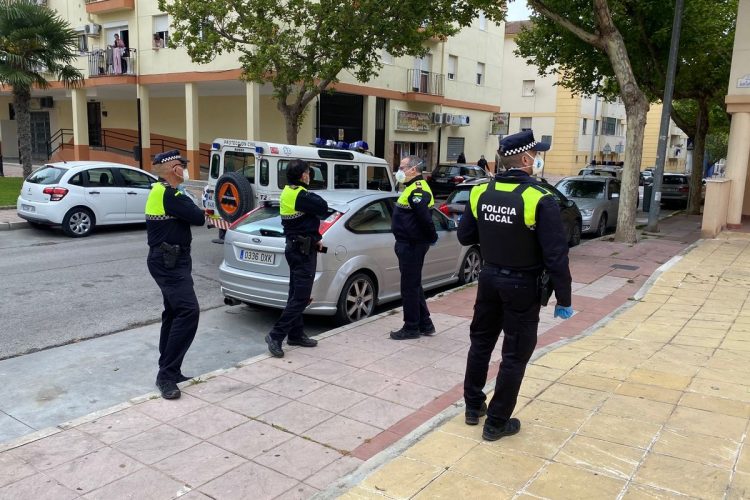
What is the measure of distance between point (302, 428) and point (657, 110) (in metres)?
65.8

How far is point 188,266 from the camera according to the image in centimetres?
495

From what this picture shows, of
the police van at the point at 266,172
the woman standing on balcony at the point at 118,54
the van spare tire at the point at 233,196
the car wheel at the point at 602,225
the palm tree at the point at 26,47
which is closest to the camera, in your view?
the van spare tire at the point at 233,196

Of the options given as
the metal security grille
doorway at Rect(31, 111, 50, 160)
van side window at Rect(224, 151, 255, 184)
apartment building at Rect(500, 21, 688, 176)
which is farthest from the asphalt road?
apartment building at Rect(500, 21, 688, 176)

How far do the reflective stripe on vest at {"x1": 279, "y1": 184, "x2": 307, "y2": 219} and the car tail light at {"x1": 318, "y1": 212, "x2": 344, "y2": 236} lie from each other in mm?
1030

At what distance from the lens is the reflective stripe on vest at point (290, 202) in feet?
19.1

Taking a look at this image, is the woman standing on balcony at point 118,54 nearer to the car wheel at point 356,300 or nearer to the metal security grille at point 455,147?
the metal security grille at point 455,147

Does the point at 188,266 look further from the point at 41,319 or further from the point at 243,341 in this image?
the point at 41,319

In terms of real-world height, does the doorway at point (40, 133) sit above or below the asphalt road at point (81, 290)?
above

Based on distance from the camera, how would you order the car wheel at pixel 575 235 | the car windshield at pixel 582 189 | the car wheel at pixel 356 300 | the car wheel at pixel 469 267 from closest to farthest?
1. the car wheel at pixel 356 300
2. the car wheel at pixel 469 267
3. the car wheel at pixel 575 235
4. the car windshield at pixel 582 189

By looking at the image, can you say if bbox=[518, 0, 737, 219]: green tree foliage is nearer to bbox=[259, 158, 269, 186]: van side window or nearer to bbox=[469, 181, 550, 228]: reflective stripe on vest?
bbox=[259, 158, 269, 186]: van side window

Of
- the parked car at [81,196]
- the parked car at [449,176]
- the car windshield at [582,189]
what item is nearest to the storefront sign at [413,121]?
the parked car at [449,176]

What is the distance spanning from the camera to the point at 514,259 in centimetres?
383

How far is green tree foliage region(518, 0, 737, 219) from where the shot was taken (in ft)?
58.3

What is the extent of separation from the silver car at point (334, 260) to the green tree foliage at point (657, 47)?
1235 cm
